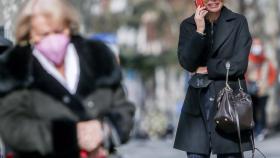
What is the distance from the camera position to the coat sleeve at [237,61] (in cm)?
822

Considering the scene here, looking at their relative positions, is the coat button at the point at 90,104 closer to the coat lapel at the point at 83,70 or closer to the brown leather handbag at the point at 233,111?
the coat lapel at the point at 83,70

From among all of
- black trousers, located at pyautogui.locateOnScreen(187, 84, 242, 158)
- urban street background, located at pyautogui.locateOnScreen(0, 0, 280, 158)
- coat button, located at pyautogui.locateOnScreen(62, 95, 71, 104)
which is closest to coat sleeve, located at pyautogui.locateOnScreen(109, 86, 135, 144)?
coat button, located at pyautogui.locateOnScreen(62, 95, 71, 104)

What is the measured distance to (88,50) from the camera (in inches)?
242

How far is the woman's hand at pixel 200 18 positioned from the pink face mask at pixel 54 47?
2.34 metres

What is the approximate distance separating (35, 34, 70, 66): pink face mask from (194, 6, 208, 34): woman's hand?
2345mm

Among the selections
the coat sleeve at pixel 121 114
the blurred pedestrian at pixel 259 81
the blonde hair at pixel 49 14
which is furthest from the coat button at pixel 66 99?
the blurred pedestrian at pixel 259 81

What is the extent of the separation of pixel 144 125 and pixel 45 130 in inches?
775

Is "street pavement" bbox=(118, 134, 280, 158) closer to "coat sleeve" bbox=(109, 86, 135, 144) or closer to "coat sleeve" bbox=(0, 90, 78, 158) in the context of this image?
"coat sleeve" bbox=(109, 86, 135, 144)

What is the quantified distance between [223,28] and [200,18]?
253 mm

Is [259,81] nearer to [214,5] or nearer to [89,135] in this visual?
[214,5]

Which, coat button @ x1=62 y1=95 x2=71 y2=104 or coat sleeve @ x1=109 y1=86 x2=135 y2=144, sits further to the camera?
coat sleeve @ x1=109 y1=86 x2=135 y2=144

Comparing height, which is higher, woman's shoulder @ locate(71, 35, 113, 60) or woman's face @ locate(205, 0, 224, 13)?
woman's shoulder @ locate(71, 35, 113, 60)

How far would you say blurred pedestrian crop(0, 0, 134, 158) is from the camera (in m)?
5.96

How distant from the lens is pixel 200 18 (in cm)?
823
